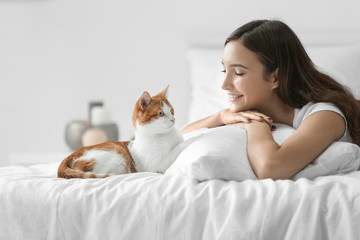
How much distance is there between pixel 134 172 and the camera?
1.19 meters

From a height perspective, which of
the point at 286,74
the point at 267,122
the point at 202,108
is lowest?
the point at 202,108

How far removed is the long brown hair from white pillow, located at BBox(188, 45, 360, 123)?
13.0 inches

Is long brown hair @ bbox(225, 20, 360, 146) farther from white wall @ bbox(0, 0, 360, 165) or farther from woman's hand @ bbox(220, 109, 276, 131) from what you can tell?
white wall @ bbox(0, 0, 360, 165)

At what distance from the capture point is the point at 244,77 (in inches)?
51.6

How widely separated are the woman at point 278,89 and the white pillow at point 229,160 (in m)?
0.06

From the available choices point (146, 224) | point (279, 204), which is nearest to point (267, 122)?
point (279, 204)

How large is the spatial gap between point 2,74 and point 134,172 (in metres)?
2.02

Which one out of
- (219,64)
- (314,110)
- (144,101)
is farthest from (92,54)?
(314,110)

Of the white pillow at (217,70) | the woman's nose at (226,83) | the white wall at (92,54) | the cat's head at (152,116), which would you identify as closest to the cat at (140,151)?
the cat's head at (152,116)

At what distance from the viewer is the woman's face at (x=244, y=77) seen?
1.31 meters

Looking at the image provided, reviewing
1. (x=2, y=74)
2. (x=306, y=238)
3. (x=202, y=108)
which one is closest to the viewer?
(x=306, y=238)

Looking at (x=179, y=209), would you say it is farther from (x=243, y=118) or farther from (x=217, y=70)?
(x=217, y=70)

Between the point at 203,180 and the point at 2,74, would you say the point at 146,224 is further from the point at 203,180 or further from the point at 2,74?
the point at 2,74

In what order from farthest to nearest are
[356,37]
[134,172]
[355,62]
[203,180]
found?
[356,37] → [355,62] → [134,172] → [203,180]
